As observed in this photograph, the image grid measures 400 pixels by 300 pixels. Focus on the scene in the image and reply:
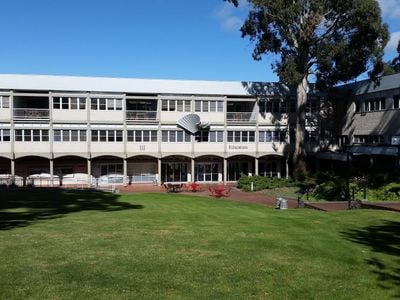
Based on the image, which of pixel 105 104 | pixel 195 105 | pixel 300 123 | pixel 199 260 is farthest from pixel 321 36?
pixel 199 260

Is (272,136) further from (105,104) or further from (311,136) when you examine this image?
(105,104)

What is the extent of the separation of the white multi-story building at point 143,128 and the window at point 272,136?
10 cm

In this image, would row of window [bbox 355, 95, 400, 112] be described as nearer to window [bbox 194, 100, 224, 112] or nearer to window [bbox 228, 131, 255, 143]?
window [bbox 228, 131, 255, 143]

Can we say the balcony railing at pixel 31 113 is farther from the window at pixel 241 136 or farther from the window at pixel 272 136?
the window at pixel 272 136

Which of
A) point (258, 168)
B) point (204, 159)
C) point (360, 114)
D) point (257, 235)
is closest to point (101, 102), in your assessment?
point (204, 159)

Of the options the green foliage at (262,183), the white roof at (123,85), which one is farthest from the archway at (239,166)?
the green foliage at (262,183)

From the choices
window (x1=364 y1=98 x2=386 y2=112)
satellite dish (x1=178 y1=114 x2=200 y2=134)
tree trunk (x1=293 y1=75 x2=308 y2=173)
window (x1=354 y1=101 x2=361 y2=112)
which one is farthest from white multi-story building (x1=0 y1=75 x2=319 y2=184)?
window (x1=364 y1=98 x2=386 y2=112)

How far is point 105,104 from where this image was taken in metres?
45.1

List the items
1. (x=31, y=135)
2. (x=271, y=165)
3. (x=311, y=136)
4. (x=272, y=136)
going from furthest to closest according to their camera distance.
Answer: (x=271, y=165) → (x=311, y=136) → (x=272, y=136) → (x=31, y=135)

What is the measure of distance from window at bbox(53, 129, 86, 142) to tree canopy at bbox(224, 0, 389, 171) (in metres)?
17.3

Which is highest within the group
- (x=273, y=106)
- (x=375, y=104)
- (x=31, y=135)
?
(x=273, y=106)

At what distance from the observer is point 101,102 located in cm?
4494

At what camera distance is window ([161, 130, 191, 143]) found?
46.5 meters

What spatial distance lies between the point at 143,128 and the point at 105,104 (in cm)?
421
